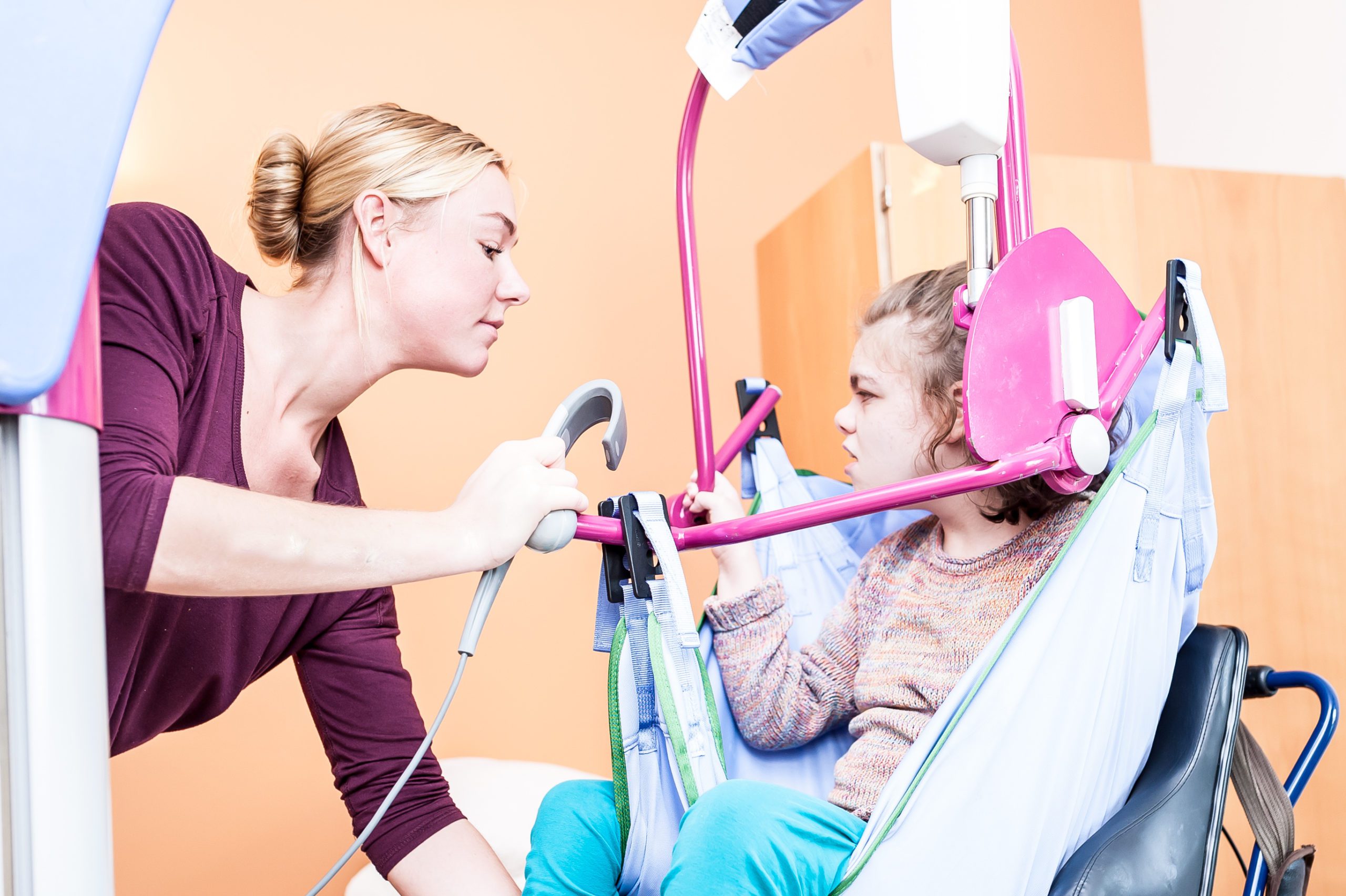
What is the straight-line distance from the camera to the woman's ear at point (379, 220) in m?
1.03

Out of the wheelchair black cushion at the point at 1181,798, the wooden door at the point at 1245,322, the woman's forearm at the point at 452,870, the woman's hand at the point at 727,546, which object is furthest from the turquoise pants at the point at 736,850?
the wooden door at the point at 1245,322

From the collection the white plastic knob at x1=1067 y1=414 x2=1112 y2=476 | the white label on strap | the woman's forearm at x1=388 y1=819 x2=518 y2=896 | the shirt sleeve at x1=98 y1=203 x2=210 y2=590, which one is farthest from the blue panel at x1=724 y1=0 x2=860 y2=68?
the woman's forearm at x1=388 y1=819 x2=518 y2=896

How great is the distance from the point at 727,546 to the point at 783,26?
1.74 ft

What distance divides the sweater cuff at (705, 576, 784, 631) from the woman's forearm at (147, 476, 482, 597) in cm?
46

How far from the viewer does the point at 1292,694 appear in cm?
175

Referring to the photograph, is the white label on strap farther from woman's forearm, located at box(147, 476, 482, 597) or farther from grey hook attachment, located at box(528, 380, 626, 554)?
woman's forearm, located at box(147, 476, 482, 597)

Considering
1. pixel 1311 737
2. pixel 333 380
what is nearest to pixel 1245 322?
pixel 1311 737

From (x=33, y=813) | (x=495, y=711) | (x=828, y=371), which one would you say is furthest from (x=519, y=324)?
(x=33, y=813)

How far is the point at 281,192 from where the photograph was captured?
1.09 metres

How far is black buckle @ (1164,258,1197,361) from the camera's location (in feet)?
3.10

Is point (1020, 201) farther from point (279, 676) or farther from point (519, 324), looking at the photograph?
point (279, 676)

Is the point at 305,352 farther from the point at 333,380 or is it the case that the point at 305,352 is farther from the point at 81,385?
the point at 81,385

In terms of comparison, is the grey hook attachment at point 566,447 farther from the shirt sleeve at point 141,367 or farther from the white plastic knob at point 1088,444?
the white plastic knob at point 1088,444

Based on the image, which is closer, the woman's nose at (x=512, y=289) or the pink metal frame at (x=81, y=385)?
the pink metal frame at (x=81, y=385)
